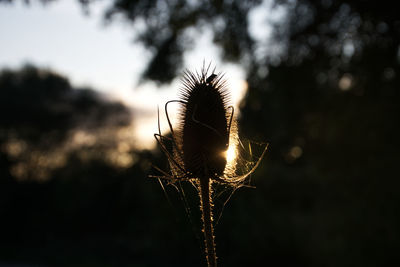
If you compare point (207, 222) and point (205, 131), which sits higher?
point (205, 131)

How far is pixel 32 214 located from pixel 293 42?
19.9 metres

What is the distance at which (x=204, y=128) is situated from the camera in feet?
5.19

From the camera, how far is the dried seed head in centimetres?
156

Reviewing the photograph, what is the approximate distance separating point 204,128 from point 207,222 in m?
0.41

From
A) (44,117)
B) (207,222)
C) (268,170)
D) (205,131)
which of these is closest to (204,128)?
(205,131)

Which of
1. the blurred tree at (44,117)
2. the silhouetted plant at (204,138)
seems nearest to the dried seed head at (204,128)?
the silhouetted plant at (204,138)

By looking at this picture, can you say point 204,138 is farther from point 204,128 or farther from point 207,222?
point 207,222

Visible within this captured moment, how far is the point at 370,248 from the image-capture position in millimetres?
9938

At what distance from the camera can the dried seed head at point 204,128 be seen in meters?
1.56

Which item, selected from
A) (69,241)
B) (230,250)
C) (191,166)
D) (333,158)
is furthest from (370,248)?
(69,241)

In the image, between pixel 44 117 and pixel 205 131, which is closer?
pixel 205 131

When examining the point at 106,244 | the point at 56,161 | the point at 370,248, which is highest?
the point at 56,161

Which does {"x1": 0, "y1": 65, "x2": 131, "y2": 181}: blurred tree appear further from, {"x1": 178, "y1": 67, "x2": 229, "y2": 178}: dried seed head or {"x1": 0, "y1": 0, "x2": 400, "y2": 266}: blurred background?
{"x1": 178, "y1": 67, "x2": 229, "y2": 178}: dried seed head

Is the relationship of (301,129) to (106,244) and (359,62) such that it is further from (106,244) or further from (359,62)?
(106,244)
